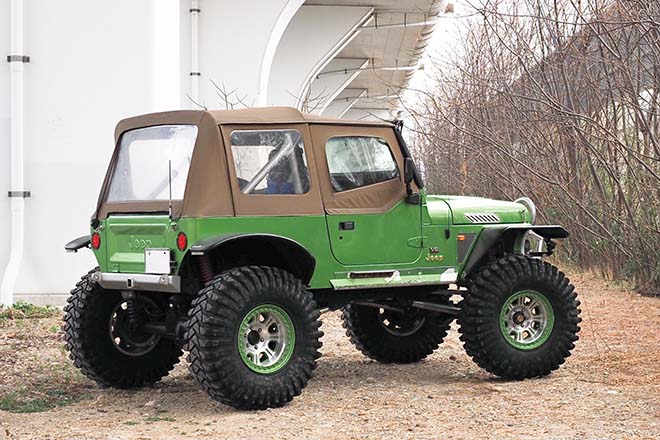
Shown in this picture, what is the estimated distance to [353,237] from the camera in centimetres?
805

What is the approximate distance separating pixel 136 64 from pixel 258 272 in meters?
6.69

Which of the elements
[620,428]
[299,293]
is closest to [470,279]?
[299,293]

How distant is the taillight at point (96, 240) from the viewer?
8078mm

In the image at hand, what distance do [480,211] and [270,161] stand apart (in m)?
1.84

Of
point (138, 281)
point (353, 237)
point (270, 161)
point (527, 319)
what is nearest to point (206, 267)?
point (138, 281)

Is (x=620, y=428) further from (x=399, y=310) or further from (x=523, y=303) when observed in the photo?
(x=399, y=310)

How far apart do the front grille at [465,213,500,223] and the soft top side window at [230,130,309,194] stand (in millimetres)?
1441

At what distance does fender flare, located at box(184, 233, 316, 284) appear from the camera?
7172mm

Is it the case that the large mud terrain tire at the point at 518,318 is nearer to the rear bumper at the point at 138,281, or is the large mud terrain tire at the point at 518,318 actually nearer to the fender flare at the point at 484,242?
the fender flare at the point at 484,242

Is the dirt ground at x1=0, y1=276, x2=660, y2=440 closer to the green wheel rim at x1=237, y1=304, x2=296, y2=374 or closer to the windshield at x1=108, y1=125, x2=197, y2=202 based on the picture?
the green wheel rim at x1=237, y1=304, x2=296, y2=374

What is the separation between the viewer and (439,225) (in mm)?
8516

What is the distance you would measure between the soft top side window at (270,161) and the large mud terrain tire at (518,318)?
60.2 inches

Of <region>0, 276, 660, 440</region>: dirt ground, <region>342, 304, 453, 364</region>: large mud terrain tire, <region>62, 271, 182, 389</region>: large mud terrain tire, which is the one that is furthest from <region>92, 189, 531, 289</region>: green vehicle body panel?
<region>342, 304, 453, 364</region>: large mud terrain tire

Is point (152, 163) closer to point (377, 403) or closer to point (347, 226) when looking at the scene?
point (347, 226)
